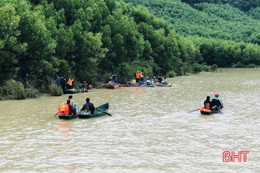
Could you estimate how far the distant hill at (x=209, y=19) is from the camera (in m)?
128

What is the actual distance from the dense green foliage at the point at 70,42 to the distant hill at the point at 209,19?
65560 millimetres

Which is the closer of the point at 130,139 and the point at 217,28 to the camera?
the point at 130,139

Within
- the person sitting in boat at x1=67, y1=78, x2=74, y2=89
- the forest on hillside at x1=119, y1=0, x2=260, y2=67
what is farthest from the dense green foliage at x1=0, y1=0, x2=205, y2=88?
the forest on hillside at x1=119, y1=0, x2=260, y2=67

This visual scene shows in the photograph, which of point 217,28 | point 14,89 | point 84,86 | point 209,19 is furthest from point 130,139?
point 209,19

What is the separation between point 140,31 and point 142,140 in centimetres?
4749

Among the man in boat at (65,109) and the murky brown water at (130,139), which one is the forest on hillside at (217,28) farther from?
the man in boat at (65,109)

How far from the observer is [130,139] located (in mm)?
18422

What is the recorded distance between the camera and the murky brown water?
14492 mm

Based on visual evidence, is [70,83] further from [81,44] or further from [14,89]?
[81,44]

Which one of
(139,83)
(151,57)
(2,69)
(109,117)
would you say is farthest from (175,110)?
(151,57)

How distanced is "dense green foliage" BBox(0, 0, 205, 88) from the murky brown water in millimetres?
Answer: 6604

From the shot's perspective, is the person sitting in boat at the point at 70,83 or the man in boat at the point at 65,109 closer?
the man in boat at the point at 65,109

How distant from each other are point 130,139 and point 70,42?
23835 mm

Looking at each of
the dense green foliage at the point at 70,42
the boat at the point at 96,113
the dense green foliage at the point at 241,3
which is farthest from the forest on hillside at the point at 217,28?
the boat at the point at 96,113
